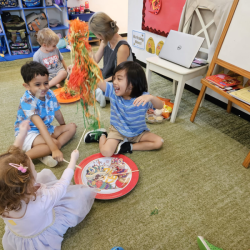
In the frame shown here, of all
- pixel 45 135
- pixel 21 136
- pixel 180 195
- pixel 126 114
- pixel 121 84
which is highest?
pixel 121 84

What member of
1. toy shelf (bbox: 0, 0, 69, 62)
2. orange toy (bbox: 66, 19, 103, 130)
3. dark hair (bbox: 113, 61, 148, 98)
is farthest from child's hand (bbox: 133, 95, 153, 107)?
toy shelf (bbox: 0, 0, 69, 62)

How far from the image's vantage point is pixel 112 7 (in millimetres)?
4371

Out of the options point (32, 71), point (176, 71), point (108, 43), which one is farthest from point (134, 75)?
point (108, 43)

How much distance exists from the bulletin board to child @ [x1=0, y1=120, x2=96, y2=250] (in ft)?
6.88

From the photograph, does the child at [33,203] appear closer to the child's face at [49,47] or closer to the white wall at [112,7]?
the child's face at [49,47]

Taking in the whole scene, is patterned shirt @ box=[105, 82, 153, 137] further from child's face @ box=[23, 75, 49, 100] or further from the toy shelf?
the toy shelf

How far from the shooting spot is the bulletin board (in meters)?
2.35

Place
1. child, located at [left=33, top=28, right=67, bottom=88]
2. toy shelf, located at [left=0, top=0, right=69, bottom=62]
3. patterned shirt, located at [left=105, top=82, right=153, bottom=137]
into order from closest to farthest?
1. patterned shirt, located at [left=105, top=82, right=153, bottom=137]
2. child, located at [left=33, top=28, right=67, bottom=88]
3. toy shelf, located at [left=0, top=0, right=69, bottom=62]

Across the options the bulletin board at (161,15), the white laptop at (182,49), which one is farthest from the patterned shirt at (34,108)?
the bulletin board at (161,15)

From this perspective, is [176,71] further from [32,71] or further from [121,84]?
[32,71]

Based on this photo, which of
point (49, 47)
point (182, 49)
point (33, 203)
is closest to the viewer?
point (33, 203)

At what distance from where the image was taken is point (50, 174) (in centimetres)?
122

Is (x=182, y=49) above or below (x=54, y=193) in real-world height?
above

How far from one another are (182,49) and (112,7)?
3.14 metres
